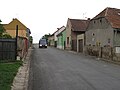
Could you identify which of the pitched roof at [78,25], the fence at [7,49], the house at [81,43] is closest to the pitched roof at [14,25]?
the pitched roof at [78,25]

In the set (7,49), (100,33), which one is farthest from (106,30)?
(7,49)

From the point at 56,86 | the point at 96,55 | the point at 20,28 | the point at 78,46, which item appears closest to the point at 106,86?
the point at 56,86

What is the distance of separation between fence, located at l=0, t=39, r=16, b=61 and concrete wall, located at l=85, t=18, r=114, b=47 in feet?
47.4

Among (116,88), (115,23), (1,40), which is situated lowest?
(116,88)

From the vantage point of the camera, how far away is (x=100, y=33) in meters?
36.9

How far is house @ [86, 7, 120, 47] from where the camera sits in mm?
32594

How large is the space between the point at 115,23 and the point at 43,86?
24.1 meters

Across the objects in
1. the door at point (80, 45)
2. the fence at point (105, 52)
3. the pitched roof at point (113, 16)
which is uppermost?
the pitched roof at point (113, 16)

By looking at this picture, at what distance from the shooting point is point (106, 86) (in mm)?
11094

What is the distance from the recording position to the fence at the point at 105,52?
27.3 m

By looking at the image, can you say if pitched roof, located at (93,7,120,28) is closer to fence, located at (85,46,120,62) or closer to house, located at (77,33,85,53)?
fence, located at (85,46,120,62)

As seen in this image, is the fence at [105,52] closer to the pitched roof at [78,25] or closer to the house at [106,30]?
the house at [106,30]

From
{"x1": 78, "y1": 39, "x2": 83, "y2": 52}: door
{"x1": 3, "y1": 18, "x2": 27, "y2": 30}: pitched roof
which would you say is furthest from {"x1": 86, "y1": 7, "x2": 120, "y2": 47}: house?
{"x1": 3, "y1": 18, "x2": 27, "y2": 30}: pitched roof

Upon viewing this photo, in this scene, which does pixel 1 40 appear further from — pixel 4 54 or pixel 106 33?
pixel 106 33
